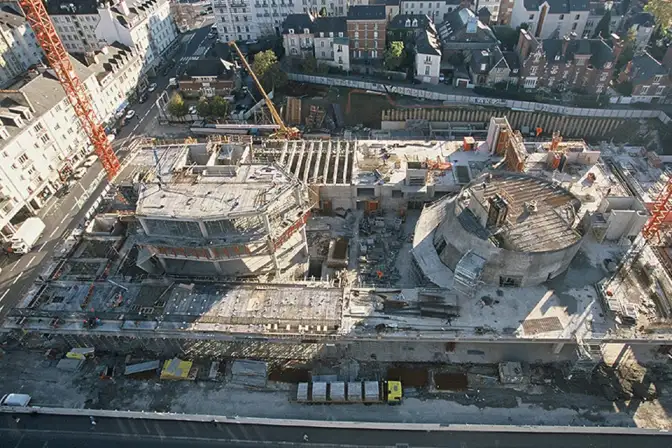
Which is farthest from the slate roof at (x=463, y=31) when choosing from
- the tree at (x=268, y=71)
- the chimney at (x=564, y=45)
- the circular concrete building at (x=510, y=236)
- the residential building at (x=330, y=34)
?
the circular concrete building at (x=510, y=236)

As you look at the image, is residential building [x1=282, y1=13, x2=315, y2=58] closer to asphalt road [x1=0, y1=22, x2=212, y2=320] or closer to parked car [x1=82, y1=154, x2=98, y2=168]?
asphalt road [x1=0, y1=22, x2=212, y2=320]

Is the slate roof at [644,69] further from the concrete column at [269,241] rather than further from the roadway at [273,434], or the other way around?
the concrete column at [269,241]

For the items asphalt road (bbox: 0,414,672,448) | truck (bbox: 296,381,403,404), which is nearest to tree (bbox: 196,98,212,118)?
asphalt road (bbox: 0,414,672,448)

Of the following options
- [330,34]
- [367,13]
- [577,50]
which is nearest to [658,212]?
[577,50]

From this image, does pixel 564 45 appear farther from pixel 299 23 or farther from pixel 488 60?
pixel 299 23

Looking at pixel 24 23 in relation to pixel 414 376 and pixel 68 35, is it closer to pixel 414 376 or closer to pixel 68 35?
pixel 68 35

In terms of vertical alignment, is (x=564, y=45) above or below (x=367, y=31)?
below

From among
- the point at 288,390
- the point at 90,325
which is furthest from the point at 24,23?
the point at 288,390
